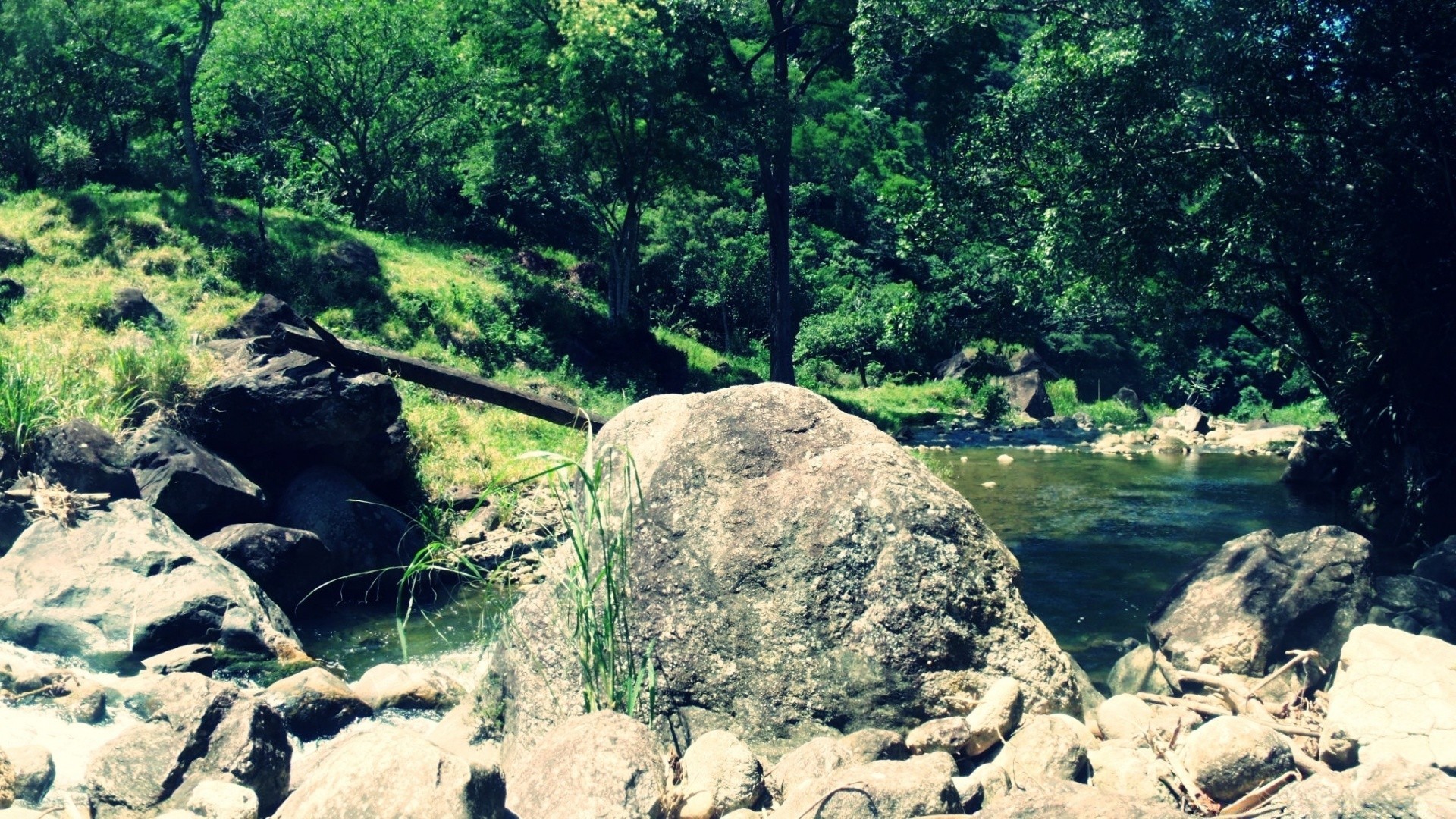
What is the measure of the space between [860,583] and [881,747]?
934 millimetres

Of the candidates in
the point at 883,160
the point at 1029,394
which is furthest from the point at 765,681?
the point at 883,160

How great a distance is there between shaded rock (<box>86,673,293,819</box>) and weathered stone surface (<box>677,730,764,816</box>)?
6.77ft

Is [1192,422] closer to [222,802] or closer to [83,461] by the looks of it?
[83,461]

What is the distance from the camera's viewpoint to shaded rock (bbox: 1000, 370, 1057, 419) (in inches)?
1361

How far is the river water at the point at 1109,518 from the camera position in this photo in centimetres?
1115

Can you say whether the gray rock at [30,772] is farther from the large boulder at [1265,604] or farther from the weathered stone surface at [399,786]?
the large boulder at [1265,604]

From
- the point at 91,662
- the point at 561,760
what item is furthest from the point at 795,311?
the point at 561,760

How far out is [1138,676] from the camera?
854 centimetres

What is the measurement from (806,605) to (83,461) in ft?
23.8

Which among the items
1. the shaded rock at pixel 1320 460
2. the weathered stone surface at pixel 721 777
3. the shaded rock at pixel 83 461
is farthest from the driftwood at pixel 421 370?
the shaded rock at pixel 1320 460

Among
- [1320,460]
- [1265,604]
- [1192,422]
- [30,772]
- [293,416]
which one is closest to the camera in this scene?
[30,772]

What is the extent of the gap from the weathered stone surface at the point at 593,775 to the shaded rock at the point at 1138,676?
4320 millimetres

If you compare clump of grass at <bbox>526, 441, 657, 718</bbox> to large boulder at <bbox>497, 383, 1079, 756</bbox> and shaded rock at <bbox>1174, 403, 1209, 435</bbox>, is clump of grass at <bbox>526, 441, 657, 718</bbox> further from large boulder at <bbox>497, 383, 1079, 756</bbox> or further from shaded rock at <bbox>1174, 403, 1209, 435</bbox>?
shaded rock at <bbox>1174, 403, 1209, 435</bbox>

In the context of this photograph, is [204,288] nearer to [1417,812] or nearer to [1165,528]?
[1165,528]
